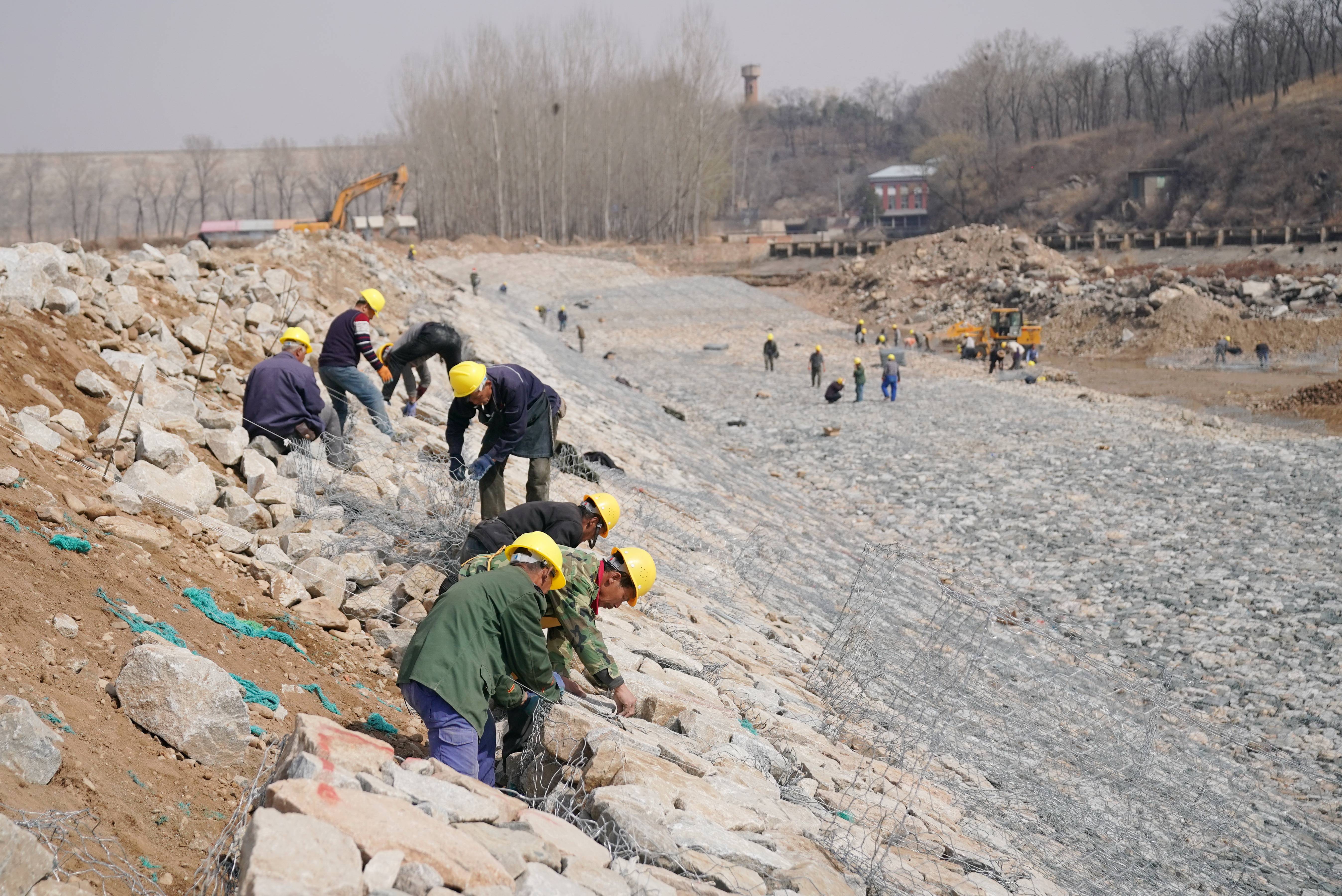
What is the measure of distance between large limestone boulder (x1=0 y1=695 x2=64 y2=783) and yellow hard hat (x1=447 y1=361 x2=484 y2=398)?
10.7ft

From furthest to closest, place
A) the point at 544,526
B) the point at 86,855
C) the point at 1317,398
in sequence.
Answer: the point at 1317,398 → the point at 544,526 → the point at 86,855

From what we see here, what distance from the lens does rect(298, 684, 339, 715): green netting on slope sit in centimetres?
492

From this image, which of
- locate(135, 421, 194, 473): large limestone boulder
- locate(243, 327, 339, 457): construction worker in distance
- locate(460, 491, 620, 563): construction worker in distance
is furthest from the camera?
locate(243, 327, 339, 457): construction worker in distance

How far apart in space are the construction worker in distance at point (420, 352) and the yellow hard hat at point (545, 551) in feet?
15.9

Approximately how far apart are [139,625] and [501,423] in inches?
101

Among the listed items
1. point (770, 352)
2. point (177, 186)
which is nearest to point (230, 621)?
point (770, 352)

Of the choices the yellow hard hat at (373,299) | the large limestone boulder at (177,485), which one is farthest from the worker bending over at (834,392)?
the large limestone boulder at (177,485)

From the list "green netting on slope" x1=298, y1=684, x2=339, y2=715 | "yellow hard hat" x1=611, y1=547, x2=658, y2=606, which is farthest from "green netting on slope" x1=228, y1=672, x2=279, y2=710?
"yellow hard hat" x1=611, y1=547, x2=658, y2=606

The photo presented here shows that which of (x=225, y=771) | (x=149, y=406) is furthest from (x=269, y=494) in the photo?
(x=225, y=771)

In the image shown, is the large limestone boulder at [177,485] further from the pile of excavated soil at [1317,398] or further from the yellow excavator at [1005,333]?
the yellow excavator at [1005,333]

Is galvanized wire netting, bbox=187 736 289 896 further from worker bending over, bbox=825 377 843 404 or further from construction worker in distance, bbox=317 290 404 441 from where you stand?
worker bending over, bbox=825 377 843 404

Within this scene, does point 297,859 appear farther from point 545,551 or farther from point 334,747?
point 545,551

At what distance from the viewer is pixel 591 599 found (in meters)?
4.69

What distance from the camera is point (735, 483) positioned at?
1475cm
